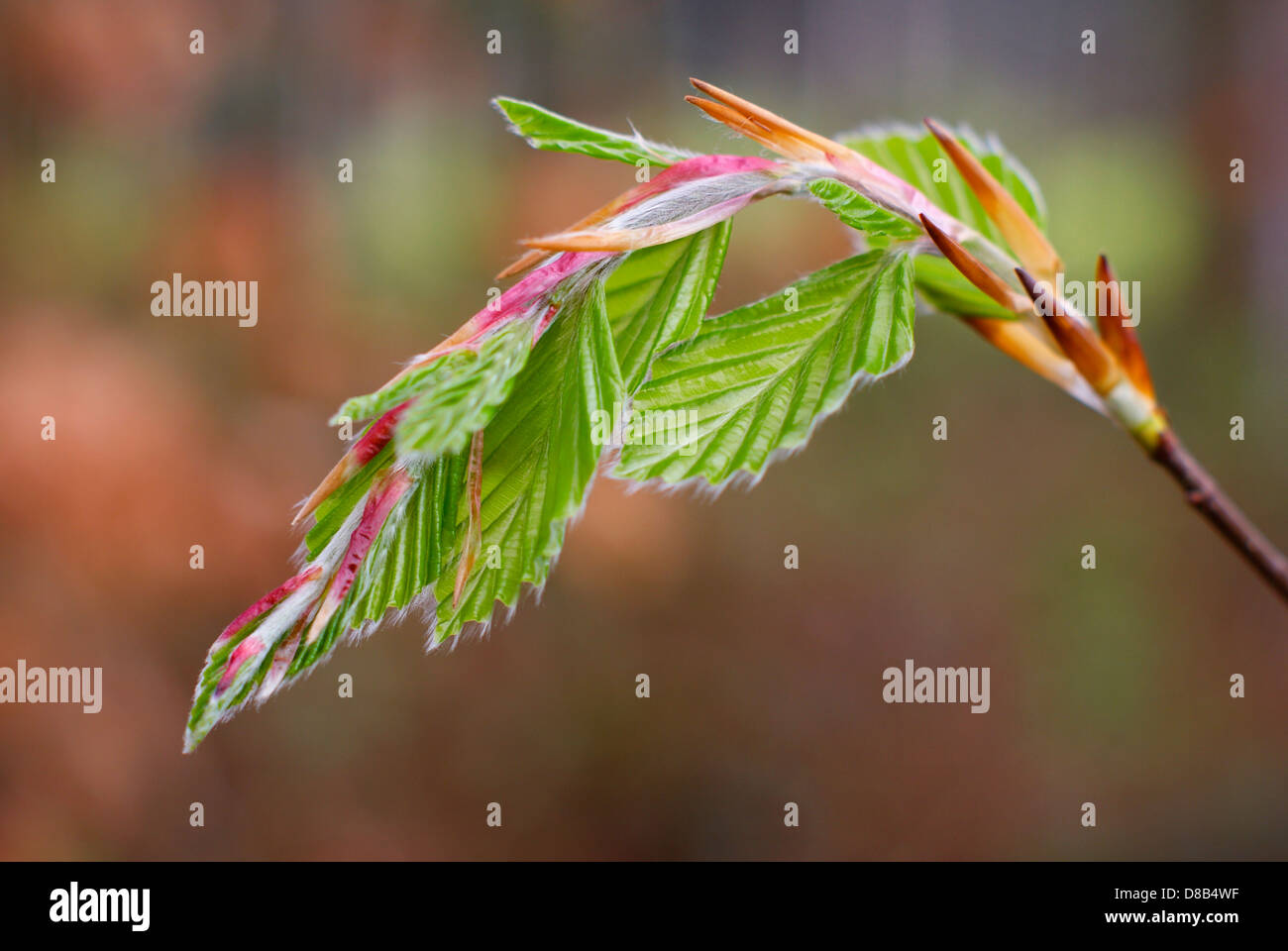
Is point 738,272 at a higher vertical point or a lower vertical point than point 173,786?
higher

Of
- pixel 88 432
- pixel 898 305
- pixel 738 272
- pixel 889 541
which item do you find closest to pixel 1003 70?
pixel 738 272

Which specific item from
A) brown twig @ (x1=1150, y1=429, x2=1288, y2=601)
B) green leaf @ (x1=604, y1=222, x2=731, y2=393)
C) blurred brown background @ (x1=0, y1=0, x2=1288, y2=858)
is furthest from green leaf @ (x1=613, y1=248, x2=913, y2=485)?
blurred brown background @ (x1=0, y1=0, x2=1288, y2=858)

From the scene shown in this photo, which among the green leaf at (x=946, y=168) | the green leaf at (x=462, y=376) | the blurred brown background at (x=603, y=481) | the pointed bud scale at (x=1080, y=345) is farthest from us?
the blurred brown background at (x=603, y=481)

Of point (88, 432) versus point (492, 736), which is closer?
point (88, 432)

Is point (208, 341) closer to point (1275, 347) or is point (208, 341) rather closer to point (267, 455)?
point (267, 455)

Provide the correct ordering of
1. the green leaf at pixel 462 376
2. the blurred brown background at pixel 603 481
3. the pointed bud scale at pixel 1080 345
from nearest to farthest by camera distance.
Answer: the green leaf at pixel 462 376 < the pointed bud scale at pixel 1080 345 < the blurred brown background at pixel 603 481

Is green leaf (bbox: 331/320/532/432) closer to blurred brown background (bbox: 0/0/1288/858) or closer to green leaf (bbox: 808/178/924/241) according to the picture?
green leaf (bbox: 808/178/924/241)

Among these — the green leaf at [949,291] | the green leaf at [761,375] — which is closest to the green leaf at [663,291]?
the green leaf at [761,375]

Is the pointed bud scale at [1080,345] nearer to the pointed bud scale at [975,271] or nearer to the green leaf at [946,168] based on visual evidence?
the pointed bud scale at [975,271]
